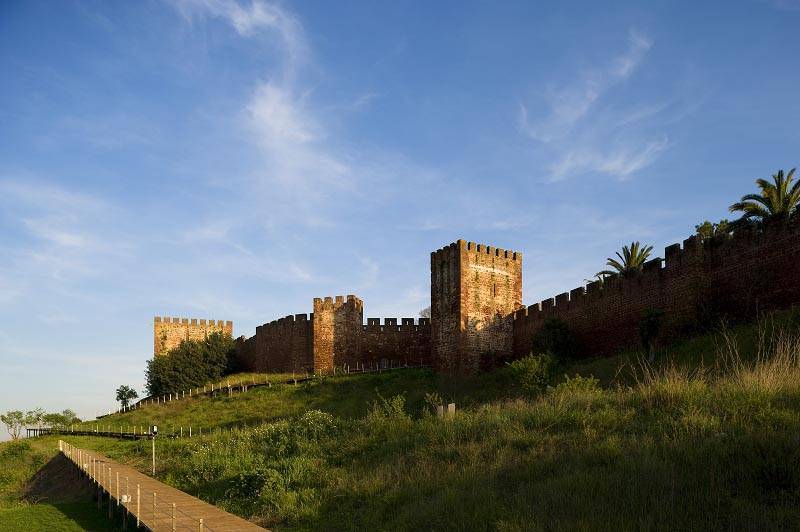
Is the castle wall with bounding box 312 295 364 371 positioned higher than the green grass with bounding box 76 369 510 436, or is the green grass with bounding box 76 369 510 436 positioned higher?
the castle wall with bounding box 312 295 364 371

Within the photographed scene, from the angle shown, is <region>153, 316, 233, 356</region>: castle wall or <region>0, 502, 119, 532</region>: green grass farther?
<region>153, 316, 233, 356</region>: castle wall

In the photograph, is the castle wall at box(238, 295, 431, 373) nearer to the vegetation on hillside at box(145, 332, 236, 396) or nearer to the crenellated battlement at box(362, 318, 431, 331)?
the crenellated battlement at box(362, 318, 431, 331)

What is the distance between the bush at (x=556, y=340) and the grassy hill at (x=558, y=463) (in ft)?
33.1

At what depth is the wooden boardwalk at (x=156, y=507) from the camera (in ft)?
40.5

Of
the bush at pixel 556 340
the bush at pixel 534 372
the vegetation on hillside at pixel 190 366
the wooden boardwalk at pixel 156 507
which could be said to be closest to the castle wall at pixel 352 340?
the vegetation on hillside at pixel 190 366

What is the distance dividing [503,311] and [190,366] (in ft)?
94.6

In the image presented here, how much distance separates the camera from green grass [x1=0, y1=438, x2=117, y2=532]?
1652 centimetres

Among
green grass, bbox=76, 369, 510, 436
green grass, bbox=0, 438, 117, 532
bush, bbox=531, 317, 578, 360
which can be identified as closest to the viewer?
green grass, bbox=0, 438, 117, 532

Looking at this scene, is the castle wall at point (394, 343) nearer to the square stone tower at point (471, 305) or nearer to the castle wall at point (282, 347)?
the castle wall at point (282, 347)

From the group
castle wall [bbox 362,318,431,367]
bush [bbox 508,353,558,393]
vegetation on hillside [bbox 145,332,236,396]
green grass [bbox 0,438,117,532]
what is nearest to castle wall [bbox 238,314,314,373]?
vegetation on hillside [bbox 145,332,236,396]

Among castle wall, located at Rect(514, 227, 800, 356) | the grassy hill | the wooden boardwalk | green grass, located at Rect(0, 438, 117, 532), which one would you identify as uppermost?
castle wall, located at Rect(514, 227, 800, 356)

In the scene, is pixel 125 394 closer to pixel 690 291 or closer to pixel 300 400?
pixel 300 400

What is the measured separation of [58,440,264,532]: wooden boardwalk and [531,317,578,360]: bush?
18.9 meters

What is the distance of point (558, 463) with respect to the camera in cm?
1034
